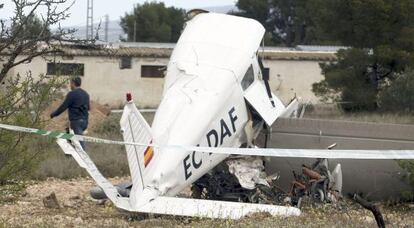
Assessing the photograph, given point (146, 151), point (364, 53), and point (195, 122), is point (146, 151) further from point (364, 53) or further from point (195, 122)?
point (364, 53)

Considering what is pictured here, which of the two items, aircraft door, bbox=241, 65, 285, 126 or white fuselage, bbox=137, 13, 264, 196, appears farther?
aircraft door, bbox=241, 65, 285, 126

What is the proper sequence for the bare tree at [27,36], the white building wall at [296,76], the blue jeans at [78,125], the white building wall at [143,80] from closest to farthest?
1. the bare tree at [27,36]
2. the blue jeans at [78,125]
3. the white building wall at [143,80]
4. the white building wall at [296,76]

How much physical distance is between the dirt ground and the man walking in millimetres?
2318

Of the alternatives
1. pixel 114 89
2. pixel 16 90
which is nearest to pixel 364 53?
pixel 114 89

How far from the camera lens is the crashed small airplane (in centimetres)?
952

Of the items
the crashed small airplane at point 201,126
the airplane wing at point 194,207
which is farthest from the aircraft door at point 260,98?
the airplane wing at point 194,207

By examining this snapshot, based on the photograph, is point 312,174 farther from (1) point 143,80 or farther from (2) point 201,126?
(1) point 143,80

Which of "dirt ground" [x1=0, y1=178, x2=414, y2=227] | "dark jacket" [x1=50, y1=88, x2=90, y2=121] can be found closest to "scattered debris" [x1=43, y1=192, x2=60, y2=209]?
"dirt ground" [x1=0, y1=178, x2=414, y2=227]

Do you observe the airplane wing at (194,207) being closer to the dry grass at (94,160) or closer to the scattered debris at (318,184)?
the scattered debris at (318,184)

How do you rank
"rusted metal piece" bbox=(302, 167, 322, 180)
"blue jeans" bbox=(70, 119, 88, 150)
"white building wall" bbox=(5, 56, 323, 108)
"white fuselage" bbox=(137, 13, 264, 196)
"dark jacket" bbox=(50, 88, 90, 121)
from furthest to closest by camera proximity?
"white building wall" bbox=(5, 56, 323, 108) → "blue jeans" bbox=(70, 119, 88, 150) → "dark jacket" bbox=(50, 88, 90, 121) → "rusted metal piece" bbox=(302, 167, 322, 180) → "white fuselage" bbox=(137, 13, 264, 196)

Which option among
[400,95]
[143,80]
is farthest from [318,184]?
[143,80]

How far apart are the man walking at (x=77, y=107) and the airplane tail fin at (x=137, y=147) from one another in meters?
6.48

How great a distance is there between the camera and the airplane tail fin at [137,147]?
10.1 metres

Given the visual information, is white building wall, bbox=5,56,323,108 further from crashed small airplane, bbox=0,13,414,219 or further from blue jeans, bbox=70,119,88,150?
crashed small airplane, bbox=0,13,414,219
